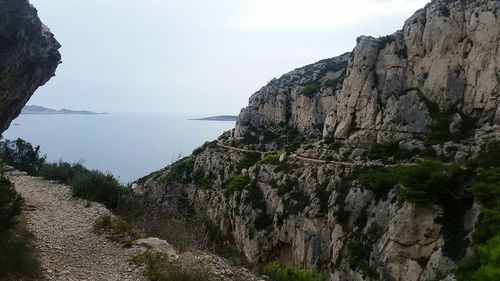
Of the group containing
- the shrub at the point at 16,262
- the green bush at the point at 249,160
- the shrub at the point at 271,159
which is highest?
the shrub at the point at 16,262

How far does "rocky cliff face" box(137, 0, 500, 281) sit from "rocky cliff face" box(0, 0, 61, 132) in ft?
24.7

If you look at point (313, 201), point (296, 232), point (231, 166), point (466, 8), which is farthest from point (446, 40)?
point (231, 166)

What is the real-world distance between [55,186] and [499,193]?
2075cm

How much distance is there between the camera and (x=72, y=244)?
11.8 m

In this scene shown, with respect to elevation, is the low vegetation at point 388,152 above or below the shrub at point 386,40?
below

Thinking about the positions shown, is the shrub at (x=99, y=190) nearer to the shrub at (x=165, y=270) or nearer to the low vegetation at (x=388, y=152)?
the shrub at (x=165, y=270)

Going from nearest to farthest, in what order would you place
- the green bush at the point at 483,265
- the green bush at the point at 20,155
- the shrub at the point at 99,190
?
the green bush at the point at 483,265 → the shrub at the point at 99,190 → the green bush at the point at 20,155

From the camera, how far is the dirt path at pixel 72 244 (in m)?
9.72

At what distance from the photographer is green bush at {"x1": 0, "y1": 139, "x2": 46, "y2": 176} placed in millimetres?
29391

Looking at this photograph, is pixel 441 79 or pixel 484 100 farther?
pixel 441 79

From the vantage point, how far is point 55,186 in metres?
21.2

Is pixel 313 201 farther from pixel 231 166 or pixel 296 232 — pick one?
pixel 231 166

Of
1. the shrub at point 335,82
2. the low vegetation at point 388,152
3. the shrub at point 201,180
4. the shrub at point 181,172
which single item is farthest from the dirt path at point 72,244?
the shrub at point 335,82

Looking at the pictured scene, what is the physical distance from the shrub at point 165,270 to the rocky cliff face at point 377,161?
9.34m
